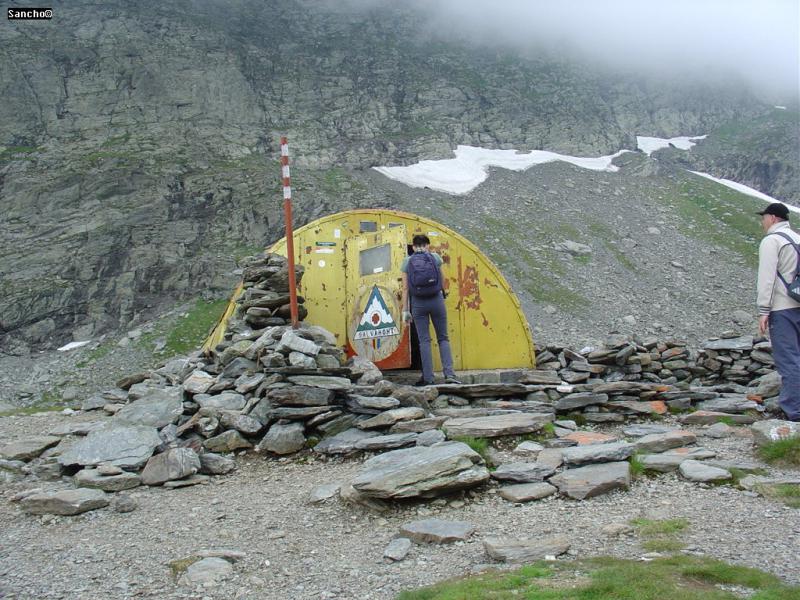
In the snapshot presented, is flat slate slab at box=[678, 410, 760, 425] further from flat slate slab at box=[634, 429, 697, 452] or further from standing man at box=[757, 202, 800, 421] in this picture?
flat slate slab at box=[634, 429, 697, 452]

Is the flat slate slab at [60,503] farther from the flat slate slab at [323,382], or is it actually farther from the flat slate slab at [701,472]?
the flat slate slab at [701,472]

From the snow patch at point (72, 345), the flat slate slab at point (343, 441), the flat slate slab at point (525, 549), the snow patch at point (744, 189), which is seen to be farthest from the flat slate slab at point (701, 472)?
the snow patch at point (744, 189)

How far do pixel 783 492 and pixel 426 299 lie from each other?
5.56 m

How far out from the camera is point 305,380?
8.69 m

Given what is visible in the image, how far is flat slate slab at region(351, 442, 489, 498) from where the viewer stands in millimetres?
6086

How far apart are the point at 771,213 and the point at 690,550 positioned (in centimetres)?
501

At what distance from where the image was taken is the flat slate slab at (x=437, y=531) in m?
5.26

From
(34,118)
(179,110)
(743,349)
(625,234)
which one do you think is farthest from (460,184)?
(743,349)

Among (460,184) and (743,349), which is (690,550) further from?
(460,184)

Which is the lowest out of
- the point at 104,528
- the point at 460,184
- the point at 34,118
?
the point at 104,528

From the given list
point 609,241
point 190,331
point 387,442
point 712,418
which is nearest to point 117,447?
point 387,442

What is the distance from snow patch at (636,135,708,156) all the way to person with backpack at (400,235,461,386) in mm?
51439

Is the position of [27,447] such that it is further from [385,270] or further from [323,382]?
[385,270]

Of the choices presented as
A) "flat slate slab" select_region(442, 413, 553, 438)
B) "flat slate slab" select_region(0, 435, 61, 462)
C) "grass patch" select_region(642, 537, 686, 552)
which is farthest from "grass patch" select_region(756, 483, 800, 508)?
"flat slate slab" select_region(0, 435, 61, 462)
